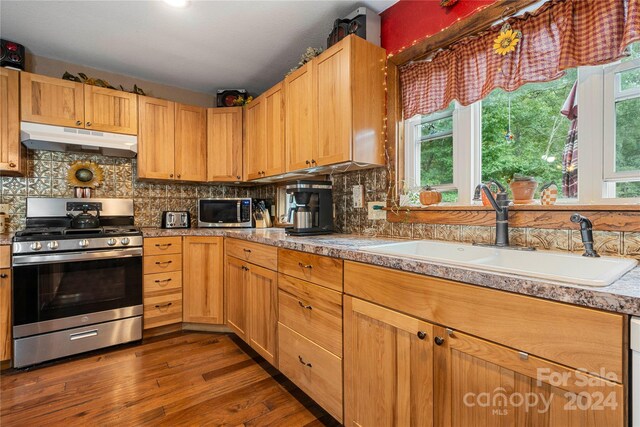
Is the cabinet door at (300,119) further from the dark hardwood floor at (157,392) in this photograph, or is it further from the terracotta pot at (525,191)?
the dark hardwood floor at (157,392)

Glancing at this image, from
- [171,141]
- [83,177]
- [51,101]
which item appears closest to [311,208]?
[171,141]

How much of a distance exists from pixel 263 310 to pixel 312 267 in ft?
2.18

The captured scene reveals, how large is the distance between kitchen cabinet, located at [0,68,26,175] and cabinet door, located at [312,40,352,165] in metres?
2.28

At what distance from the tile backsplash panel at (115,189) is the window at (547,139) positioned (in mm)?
1898

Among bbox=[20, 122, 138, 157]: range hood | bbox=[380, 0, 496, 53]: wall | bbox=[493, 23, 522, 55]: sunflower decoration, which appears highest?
bbox=[380, 0, 496, 53]: wall

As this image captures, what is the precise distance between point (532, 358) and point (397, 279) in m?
0.46

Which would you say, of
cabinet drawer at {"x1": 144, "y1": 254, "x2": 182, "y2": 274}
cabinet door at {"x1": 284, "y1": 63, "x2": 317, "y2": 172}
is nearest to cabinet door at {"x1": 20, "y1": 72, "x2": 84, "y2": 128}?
cabinet drawer at {"x1": 144, "y1": 254, "x2": 182, "y2": 274}

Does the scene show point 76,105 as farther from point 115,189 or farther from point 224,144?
point 224,144

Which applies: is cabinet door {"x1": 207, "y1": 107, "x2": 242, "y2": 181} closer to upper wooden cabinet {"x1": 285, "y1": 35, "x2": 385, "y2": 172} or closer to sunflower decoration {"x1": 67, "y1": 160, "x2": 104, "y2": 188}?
sunflower decoration {"x1": 67, "y1": 160, "x2": 104, "y2": 188}

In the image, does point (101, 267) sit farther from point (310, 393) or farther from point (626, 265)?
point (626, 265)

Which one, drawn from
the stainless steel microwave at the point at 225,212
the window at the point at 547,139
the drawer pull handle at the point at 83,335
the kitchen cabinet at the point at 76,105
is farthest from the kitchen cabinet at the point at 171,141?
the window at the point at 547,139

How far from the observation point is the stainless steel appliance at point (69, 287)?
2.08 meters

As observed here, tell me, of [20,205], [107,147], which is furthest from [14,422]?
[107,147]

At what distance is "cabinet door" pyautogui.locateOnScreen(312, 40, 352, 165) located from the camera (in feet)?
6.20
